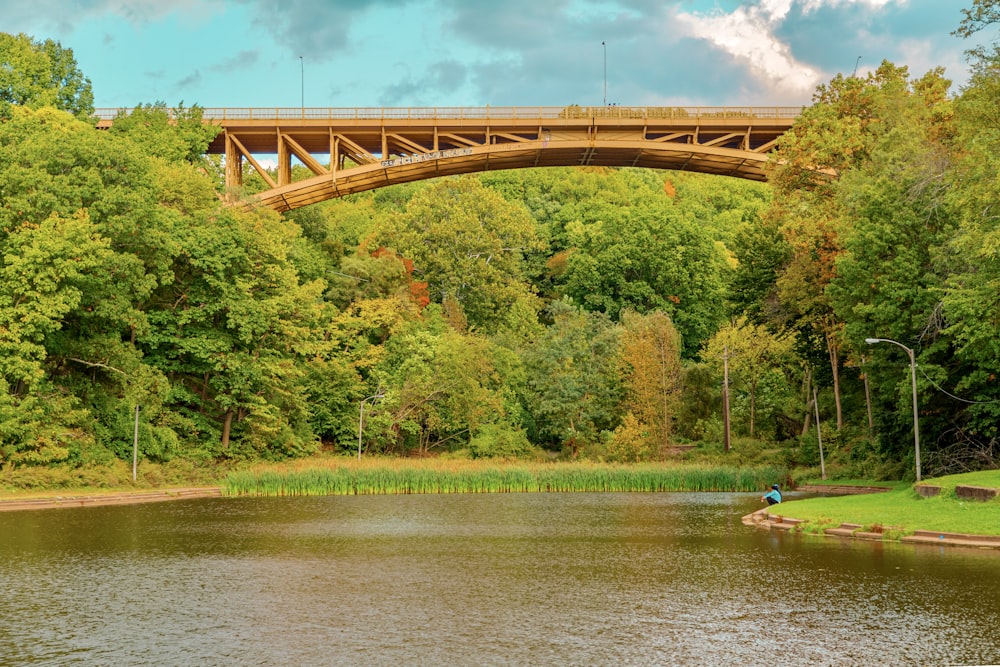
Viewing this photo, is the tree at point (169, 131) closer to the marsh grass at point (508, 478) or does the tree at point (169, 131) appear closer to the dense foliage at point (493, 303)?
the dense foliage at point (493, 303)

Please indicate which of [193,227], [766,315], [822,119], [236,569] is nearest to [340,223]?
[193,227]

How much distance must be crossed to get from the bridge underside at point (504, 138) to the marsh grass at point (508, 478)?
15.3 m

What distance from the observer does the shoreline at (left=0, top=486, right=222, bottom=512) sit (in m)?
37.4

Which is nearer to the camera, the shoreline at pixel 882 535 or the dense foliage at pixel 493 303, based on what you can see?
the shoreline at pixel 882 535

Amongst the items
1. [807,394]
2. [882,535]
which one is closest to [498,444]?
[807,394]

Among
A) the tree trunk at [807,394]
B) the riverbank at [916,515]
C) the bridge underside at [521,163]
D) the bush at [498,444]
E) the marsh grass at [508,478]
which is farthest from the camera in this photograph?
the bush at [498,444]

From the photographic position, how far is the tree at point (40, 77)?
5238 cm

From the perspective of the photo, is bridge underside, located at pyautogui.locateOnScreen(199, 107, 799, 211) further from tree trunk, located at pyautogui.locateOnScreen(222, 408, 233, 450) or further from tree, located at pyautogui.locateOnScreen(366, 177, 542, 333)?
tree, located at pyautogui.locateOnScreen(366, 177, 542, 333)

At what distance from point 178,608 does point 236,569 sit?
183 inches

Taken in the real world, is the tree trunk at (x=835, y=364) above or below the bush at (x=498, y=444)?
above

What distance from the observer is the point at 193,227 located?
182 feet

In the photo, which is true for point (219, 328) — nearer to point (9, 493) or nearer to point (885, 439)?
point (9, 493)

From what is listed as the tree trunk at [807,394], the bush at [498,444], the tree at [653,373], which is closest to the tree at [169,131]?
the bush at [498,444]

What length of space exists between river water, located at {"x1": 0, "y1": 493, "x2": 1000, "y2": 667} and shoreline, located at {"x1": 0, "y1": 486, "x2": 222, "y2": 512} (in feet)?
31.1
